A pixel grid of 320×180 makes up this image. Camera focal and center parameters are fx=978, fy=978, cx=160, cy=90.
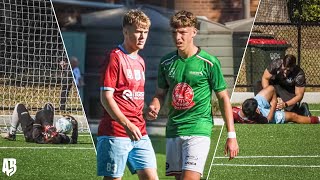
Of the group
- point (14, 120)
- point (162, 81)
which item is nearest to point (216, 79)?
point (162, 81)

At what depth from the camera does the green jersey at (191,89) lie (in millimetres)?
5309

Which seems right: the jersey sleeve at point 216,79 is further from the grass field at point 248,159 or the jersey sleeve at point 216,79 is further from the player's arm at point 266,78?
the player's arm at point 266,78

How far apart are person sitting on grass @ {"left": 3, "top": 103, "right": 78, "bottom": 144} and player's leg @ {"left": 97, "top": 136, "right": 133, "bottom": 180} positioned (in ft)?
7.14

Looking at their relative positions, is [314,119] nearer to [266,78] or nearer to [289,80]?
[289,80]

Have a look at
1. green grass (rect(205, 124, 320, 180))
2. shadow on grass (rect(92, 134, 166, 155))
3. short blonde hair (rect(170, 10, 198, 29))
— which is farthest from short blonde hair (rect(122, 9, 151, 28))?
green grass (rect(205, 124, 320, 180))

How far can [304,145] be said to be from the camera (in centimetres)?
711

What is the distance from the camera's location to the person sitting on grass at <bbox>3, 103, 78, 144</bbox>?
748 centimetres

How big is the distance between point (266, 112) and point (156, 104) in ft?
6.05

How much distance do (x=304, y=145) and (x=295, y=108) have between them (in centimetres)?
29

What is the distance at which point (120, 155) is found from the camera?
17.2 ft

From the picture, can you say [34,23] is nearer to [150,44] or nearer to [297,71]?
[150,44]

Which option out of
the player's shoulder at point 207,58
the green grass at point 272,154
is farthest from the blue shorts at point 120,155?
the green grass at point 272,154

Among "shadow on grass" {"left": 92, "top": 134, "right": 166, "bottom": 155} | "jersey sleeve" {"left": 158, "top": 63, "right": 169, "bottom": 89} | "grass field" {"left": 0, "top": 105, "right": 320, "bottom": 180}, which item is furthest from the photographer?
"grass field" {"left": 0, "top": 105, "right": 320, "bottom": 180}

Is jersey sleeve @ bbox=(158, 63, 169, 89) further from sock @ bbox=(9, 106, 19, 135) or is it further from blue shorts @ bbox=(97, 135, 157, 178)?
sock @ bbox=(9, 106, 19, 135)
